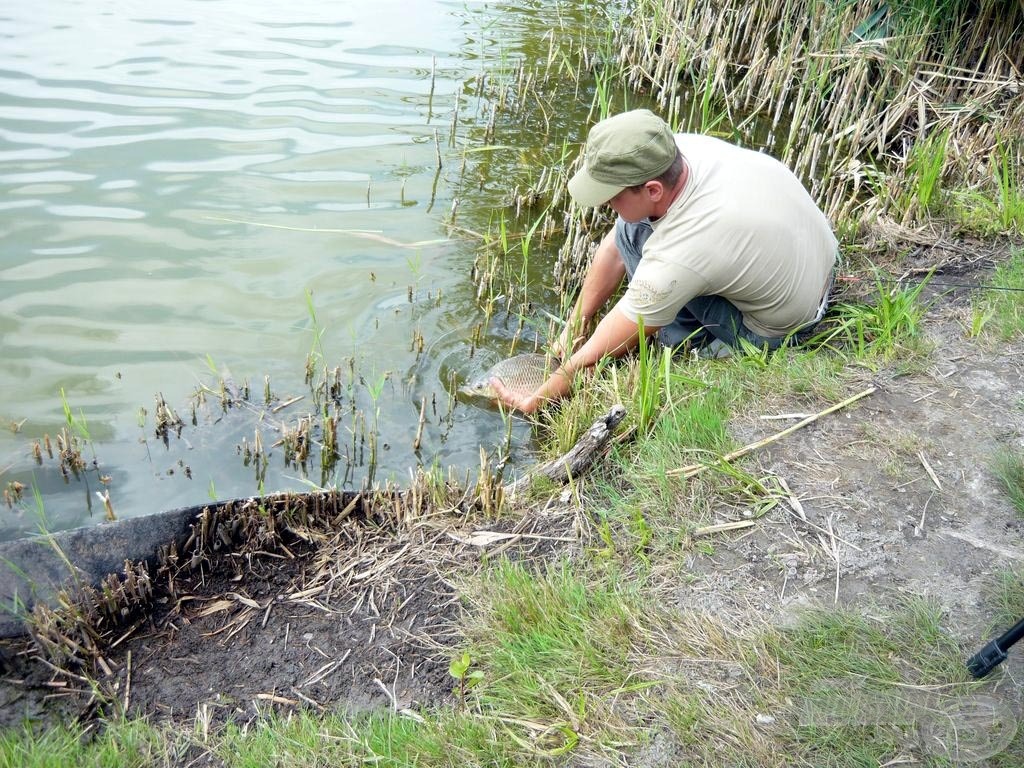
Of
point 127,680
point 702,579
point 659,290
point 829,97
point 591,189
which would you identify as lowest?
point 127,680

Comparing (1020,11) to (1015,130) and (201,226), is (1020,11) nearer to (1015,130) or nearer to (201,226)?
(1015,130)

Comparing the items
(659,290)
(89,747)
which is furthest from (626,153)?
(89,747)

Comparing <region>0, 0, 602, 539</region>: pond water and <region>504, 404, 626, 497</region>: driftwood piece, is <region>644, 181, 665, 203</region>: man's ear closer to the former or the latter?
<region>504, 404, 626, 497</region>: driftwood piece

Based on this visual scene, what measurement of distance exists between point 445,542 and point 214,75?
19.5ft

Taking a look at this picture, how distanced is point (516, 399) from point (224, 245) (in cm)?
253

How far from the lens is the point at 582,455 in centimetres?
333

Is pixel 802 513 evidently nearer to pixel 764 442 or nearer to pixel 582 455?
pixel 764 442

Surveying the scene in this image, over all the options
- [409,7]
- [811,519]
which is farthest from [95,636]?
[409,7]

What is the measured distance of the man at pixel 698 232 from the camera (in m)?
3.59

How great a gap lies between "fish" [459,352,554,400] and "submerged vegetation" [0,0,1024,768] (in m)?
0.21

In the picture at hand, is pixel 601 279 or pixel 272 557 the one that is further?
pixel 601 279

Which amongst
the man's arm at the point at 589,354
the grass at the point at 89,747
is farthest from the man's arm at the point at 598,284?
the grass at the point at 89,747

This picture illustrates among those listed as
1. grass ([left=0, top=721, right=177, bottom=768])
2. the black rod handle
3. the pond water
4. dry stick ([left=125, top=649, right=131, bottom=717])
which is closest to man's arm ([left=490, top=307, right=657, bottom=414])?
the pond water

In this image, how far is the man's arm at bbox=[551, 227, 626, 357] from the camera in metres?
4.50
